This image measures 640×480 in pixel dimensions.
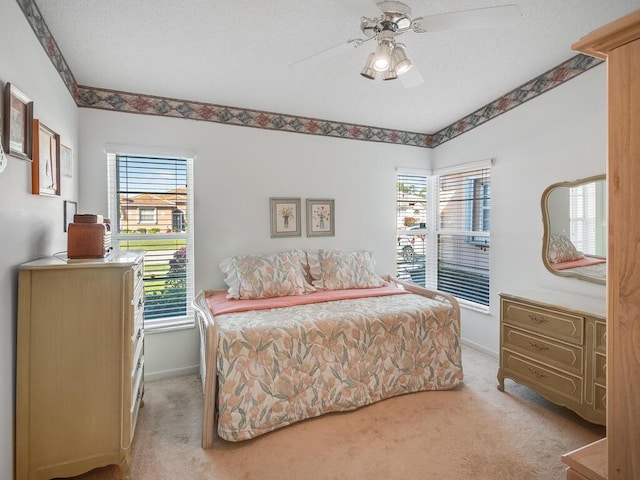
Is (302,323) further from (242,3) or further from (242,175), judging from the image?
(242,3)

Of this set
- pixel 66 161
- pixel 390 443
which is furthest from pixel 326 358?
pixel 66 161

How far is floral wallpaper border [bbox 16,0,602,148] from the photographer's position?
2.53 meters

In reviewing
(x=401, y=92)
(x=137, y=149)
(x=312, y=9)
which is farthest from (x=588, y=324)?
(x=137, y=149)

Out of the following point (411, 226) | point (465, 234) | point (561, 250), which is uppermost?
point (411, 226)

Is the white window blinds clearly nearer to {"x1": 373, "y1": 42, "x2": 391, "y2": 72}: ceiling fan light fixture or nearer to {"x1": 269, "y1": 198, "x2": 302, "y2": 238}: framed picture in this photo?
{"x1": 269, "y1": 198, "x2": 302, "y2": 238}: framed picture

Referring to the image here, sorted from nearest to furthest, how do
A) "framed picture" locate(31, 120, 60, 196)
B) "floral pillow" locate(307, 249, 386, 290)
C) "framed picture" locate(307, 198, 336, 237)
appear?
"framed picture" locate(31, 120, 60, 196)
"floral pillow" locate(307, 249, 386, 290)
"framed picture" locate(307, 198, 336, 237)


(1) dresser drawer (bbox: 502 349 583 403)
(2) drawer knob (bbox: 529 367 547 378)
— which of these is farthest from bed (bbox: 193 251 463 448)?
(2) drawer knob (bbox: 529 367 547 378)

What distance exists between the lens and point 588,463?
751 mm

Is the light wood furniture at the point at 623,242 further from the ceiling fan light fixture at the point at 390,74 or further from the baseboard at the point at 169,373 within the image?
the baseboard at the point at 169,373

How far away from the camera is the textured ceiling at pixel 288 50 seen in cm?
202

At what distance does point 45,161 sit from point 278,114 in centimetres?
208

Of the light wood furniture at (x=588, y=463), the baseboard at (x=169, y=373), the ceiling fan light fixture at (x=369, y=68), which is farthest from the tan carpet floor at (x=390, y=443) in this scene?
the ceiling fan light fixture at (x=369, y=68)

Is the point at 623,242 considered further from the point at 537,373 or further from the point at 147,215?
the point at 147,215

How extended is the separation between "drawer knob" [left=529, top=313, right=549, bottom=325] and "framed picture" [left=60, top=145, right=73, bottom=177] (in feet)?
11.1
